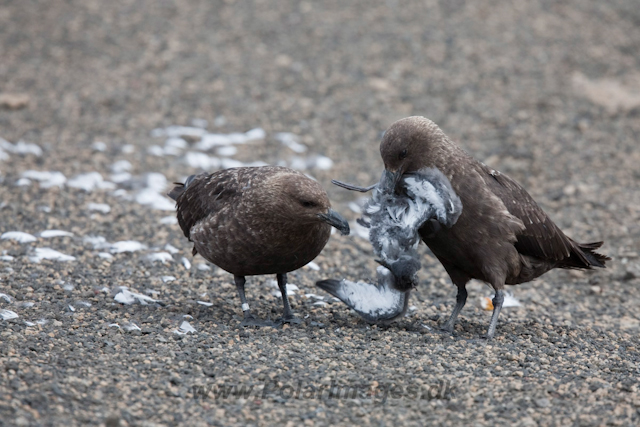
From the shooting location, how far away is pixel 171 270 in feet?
20.4

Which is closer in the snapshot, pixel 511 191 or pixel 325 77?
pixel 511 191

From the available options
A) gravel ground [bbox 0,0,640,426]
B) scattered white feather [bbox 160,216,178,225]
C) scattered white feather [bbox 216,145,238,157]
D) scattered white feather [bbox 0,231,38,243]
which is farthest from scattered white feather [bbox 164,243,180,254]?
scattered white feather [bbox 216,145,238,157]

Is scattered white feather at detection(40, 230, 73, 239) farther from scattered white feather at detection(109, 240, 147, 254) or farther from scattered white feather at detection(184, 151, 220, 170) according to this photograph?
scattered white feather at detection(184, 151, 220, 170)

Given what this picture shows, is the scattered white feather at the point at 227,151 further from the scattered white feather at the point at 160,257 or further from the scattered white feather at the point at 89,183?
the scattered white feather at the point at 160,257

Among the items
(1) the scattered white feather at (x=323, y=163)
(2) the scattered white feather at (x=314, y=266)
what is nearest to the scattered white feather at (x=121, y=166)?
(1) the scattered white feather at (x=323, y=163)

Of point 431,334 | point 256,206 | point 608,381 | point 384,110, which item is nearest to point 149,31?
point 384,110

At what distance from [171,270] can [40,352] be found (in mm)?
1971

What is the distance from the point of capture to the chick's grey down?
16.4 ft

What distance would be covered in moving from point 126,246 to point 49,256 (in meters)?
0.67

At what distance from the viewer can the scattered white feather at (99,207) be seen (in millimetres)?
7098

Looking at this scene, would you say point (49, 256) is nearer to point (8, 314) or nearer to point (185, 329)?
point (8, 314)

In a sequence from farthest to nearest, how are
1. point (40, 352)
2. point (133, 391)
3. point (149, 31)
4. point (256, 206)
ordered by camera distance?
point (149, 31), point (256, 206), point (40, 352), point (133, 391)

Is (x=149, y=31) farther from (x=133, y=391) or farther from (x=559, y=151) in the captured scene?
(x=133, y=391)

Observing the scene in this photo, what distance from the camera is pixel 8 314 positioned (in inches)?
189
